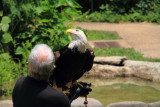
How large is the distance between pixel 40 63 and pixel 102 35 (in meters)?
8.36

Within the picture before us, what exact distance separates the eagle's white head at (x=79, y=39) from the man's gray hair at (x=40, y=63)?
0.78m

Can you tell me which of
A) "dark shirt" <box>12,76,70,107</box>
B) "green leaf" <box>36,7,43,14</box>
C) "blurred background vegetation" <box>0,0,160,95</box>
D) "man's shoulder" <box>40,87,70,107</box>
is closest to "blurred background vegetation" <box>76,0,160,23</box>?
"blurred background vegetation" <box>0,0,160,95</box>

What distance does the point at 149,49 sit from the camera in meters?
9.92

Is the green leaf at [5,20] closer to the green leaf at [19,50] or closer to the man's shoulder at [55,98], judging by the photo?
the green leaf at [19,50]

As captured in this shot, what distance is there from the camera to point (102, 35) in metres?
11.2

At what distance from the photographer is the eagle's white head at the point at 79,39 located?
374cm

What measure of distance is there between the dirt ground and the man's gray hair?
6523 mm

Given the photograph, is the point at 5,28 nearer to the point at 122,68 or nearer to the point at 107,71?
the point at 107,71

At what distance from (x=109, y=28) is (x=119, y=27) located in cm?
32

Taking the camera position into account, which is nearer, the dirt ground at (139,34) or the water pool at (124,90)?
the water pool at (124,90)

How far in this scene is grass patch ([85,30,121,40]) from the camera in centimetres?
1091

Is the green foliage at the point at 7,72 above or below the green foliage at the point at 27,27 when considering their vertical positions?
below

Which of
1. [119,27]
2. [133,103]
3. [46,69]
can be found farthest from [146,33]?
[46,69]

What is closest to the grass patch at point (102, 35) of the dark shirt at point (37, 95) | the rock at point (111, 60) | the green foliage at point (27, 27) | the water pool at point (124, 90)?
the rock at point (111, 60)
